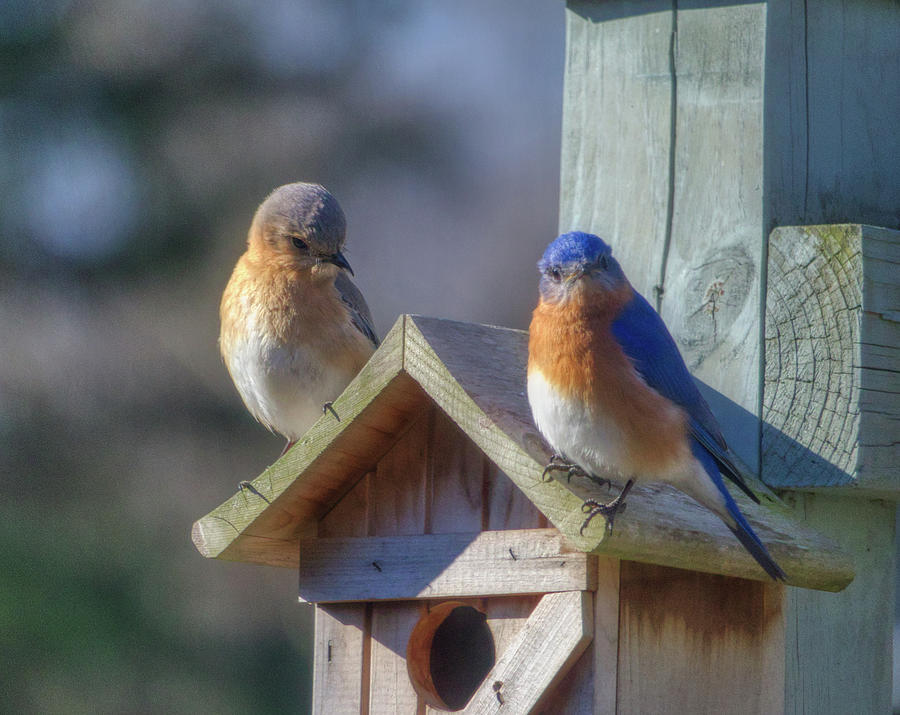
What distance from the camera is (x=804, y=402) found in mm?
3541

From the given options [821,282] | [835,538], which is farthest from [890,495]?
[821,282]

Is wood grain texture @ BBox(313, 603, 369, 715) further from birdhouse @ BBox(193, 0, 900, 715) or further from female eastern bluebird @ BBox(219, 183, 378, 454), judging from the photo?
female eastern bluebird @ BBox(219, 183, 378, 454)

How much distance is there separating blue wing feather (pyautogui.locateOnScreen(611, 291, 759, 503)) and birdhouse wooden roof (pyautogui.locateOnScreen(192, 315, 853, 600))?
187mm

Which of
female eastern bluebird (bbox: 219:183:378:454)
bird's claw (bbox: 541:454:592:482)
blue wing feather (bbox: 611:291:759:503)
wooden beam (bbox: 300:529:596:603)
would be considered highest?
female eastern bluebird (bbox: 219:183:378:454)

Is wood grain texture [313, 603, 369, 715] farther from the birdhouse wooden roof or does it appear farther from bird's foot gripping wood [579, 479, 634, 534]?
bird's foot gripping wood [579, 479, 634, 534]

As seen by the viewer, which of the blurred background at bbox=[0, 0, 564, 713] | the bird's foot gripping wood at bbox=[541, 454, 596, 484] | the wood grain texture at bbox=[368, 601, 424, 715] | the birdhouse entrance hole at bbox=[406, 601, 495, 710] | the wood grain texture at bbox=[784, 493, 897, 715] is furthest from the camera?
the blurred background at bbox=[0, 0, 564, 713]

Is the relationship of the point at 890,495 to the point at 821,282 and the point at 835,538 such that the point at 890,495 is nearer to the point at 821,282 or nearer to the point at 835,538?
the point at 835,538

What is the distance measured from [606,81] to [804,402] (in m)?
1.08

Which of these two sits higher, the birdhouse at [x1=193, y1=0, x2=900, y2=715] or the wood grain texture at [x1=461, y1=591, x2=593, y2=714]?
the birdhouse at [x1=193, y1=0, x2=900, y2=715]

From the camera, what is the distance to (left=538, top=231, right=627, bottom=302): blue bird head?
3604mm

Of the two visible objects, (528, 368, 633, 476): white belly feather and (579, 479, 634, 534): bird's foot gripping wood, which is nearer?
(579, 479, 634, 534): bird's foot gripping wood

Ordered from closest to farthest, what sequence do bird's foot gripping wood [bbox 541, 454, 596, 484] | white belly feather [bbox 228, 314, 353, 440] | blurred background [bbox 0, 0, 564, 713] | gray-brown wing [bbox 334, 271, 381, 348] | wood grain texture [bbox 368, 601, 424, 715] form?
bird's foot gripping wood [bbox 541, 454, 596, 484]
wood grain texture [bbox 368, 601, 424, 715]
white belly feather [bbox 228, 314, 353, 440]
gray-brown wing [bbox 334, 271, 381, 348]
blurred background [bbox 0, 0, 564, 713]

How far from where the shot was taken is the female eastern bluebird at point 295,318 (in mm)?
4707

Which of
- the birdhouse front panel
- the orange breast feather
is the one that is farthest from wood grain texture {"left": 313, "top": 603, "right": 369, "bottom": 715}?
the orange breast feather
